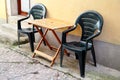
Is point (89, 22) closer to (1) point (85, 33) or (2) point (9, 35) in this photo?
(1) point (85, 33)

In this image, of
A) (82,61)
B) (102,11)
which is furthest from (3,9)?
(82,61)

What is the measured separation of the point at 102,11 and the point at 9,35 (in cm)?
280

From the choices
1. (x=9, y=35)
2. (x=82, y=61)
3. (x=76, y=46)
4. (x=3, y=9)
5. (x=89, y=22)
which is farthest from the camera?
(x=3, y=9)

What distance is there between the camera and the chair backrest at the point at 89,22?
4025 mm

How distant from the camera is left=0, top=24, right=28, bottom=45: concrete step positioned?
218 inches

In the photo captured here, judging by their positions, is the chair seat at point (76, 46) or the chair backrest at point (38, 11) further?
the chair backrest at point (38, 11)

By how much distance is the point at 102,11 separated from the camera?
13.3 ft

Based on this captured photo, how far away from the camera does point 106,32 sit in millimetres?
4078

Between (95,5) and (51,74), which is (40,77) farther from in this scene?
(95,5)

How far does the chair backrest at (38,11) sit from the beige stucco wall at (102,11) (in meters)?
0.39

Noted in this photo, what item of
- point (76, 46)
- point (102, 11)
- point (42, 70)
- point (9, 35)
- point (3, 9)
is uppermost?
point (102, 11)

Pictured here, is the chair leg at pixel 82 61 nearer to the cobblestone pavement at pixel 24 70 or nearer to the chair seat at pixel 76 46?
the chair seat at pixel 76 46

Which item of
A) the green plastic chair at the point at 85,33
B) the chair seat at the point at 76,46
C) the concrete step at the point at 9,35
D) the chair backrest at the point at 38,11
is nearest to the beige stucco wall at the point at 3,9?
the concrete step at the point at 9,35

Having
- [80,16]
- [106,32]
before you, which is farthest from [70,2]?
[106,32]
